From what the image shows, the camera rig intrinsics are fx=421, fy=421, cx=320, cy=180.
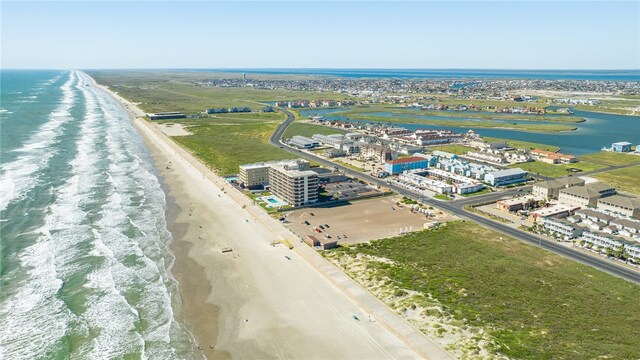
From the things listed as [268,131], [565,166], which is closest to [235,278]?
[565,166]

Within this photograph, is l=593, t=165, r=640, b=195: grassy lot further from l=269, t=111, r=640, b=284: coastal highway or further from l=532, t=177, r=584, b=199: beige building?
l=269, t=111, r=640, b=284: coastal highway

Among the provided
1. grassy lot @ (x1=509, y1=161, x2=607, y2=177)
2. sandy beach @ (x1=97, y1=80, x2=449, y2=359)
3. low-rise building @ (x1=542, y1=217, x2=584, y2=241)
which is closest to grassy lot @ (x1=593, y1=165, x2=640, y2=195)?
grassy lot @ (x1=509, y1=161, x2=607, y2=177)

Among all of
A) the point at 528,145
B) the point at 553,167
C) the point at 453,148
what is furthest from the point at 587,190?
the point at 528,145

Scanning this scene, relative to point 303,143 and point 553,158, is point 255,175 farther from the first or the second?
point 553,158

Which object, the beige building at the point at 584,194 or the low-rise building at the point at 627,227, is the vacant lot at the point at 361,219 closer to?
the beige building at the point at 584,194

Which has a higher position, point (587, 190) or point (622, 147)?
point (622, 147)

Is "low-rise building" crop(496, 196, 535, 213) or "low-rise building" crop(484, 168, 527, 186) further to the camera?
"low-rise building" crop(484, 168, 527, 186)
